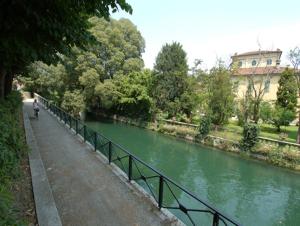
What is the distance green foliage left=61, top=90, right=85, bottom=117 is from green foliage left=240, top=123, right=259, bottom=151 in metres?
17.3

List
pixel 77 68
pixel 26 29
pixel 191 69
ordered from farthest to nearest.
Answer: pixel 191 69 → pixel 77 68 → pixel 26 29

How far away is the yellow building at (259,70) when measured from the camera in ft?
82.9

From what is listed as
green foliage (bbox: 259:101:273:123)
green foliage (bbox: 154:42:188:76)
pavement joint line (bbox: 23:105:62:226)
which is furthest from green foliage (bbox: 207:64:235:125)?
pavement joint line (bbox: 23:105:62:226)

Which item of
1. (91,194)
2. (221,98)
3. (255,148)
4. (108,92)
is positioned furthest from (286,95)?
(91,194)

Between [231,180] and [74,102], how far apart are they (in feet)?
A: 63.0

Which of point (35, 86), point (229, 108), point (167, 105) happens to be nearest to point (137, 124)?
point (167, 105)

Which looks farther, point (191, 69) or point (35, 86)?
point (35, 86)

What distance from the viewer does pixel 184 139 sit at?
68.3ft

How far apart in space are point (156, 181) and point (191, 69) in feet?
59.1

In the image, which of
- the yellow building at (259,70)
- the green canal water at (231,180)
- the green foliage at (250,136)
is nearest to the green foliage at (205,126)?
the green canal water at (231,180)

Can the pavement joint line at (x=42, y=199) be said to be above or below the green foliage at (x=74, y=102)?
below

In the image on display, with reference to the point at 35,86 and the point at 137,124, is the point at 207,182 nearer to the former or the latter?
the point at 137,124

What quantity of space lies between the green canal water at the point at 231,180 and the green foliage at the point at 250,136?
100cm

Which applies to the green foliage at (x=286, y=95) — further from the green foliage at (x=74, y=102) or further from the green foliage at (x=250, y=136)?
the green foliage at (x=74, y=102)
